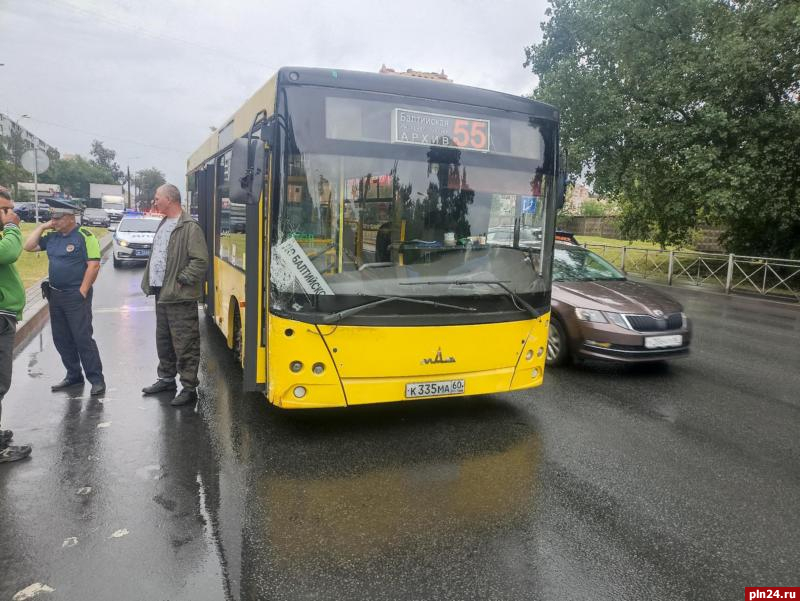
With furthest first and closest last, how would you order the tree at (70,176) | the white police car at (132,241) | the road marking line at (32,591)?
the tree at (70,176) → the white police car at (132,241) → the road marking line at (32,591)

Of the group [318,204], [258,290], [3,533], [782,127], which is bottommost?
[3,533]

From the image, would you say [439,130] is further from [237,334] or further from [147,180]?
[147,180]

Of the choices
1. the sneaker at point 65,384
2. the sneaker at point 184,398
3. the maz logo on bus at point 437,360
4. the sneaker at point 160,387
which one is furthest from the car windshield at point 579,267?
the sneaker at point 65,384

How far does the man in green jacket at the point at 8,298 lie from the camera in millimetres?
4320

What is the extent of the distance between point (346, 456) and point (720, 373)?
5319 millimetres

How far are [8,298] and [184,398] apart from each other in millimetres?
1798

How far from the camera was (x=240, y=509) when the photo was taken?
3748mm

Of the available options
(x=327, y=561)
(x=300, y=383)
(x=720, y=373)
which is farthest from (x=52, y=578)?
(x=720, y=373)

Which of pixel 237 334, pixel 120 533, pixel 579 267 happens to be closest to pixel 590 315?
pixel 579 267

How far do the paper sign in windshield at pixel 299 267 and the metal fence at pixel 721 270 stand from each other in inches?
656

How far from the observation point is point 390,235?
4.70 m

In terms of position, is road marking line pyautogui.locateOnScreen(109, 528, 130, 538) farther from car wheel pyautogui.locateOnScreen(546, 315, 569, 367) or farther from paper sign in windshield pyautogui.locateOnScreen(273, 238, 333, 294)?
car wheel pyautogui.locateOnScreen(546, 315, 569, 367)

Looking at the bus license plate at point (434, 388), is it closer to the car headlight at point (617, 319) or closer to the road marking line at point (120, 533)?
the road marking line at point (120, 533)

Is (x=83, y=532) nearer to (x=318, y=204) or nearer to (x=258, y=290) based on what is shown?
(x=258, y=290)
